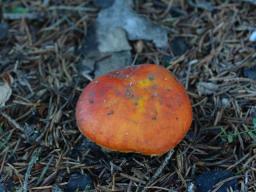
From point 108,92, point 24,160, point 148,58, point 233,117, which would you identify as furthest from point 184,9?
point 24,160

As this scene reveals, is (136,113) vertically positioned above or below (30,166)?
above

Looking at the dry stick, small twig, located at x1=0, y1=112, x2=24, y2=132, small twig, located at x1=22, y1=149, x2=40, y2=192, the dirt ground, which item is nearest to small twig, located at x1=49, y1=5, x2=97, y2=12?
the dirt ground

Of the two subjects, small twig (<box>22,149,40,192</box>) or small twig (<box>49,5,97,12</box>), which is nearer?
small twig (<box>22,149,40,192</box>)

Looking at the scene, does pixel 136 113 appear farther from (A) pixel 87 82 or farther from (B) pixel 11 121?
(B) pixel 11 121

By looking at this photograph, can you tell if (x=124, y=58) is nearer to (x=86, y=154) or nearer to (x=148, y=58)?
(x=148, y=58)

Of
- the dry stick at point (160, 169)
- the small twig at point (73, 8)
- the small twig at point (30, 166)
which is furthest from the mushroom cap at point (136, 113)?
the small twig at point (73, 8)

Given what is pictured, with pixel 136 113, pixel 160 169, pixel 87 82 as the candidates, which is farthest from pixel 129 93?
pixel 87 82

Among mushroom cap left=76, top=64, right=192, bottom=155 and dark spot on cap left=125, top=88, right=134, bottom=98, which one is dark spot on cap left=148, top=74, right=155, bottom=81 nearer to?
mushroom cap left=76, top=64, right=192, bottom=155
